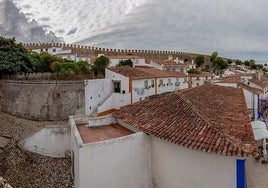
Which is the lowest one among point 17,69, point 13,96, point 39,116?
point 39,116

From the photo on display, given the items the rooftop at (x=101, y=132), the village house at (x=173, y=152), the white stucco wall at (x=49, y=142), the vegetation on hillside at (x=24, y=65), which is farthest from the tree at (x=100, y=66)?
the village house at (x=173, y=152)

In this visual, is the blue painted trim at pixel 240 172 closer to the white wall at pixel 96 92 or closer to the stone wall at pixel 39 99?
the stone wall at pixel 39 99

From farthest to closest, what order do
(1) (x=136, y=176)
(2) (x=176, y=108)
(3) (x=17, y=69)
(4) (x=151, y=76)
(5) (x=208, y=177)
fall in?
(4) (x=151, y=76) → (3) (x=17, y=69) → (2) (x=176, y=108) → (1) (x=136, y=176) → (5) (x=208, y=177)

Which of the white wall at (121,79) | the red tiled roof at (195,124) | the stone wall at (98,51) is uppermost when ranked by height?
the stone wall at (98,51)

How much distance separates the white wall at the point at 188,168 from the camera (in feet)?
28.5

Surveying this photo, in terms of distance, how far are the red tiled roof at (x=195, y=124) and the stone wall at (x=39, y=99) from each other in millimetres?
12091

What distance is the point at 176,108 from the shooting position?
12.5m

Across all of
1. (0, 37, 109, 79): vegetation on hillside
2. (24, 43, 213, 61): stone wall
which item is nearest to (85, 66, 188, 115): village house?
(0, 37, 109, 79): vegetation on hillside

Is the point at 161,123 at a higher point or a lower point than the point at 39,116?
higher

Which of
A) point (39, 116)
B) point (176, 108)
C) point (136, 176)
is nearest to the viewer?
point (136, 176)

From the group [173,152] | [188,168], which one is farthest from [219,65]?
[188,168]

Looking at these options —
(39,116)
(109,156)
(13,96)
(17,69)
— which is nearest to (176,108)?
(109,156)

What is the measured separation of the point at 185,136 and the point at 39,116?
18.1 m

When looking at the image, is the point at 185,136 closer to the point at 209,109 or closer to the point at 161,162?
the point at 161,162
